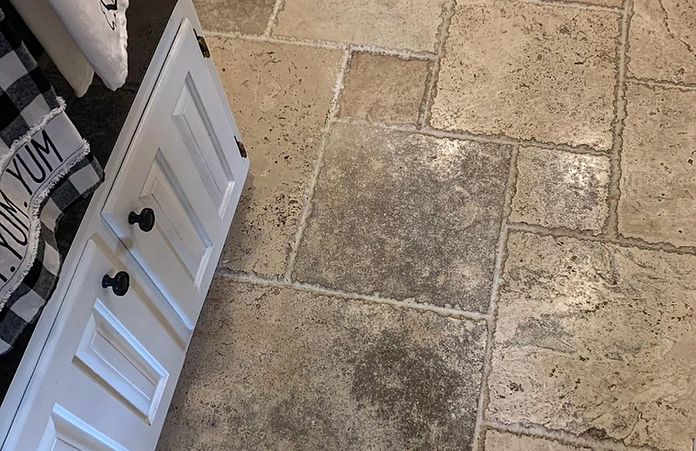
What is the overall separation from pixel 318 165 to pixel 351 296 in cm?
40

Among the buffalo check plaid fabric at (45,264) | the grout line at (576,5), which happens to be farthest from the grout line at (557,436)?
the grout line at (576,5)

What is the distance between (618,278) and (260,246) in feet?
2.89

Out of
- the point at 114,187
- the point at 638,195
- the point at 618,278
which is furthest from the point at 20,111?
the point at 638,195

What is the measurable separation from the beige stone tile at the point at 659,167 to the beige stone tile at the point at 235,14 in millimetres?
1112

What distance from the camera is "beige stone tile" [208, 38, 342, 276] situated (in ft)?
5.77

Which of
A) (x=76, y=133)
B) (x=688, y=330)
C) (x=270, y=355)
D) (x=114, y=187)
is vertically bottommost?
(x=688, y=330)

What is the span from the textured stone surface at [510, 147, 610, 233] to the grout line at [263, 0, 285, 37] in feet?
2.82

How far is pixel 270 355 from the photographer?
1.60m

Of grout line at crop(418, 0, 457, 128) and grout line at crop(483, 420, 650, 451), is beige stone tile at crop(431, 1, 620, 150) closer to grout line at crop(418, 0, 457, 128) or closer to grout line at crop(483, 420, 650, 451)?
grout line at crop(418, 0, 457, 128)

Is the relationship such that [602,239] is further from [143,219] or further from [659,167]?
[143,219]

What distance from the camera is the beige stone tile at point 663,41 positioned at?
1949mm

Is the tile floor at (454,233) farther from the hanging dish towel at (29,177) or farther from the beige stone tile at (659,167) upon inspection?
the hanging dish towel at (29,177)

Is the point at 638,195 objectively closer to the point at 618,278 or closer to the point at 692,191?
the point at 692,191

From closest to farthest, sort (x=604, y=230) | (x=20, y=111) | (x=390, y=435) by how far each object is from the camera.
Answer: (x=20, y=111), (x=390, y=435), (x=604, y=230)
